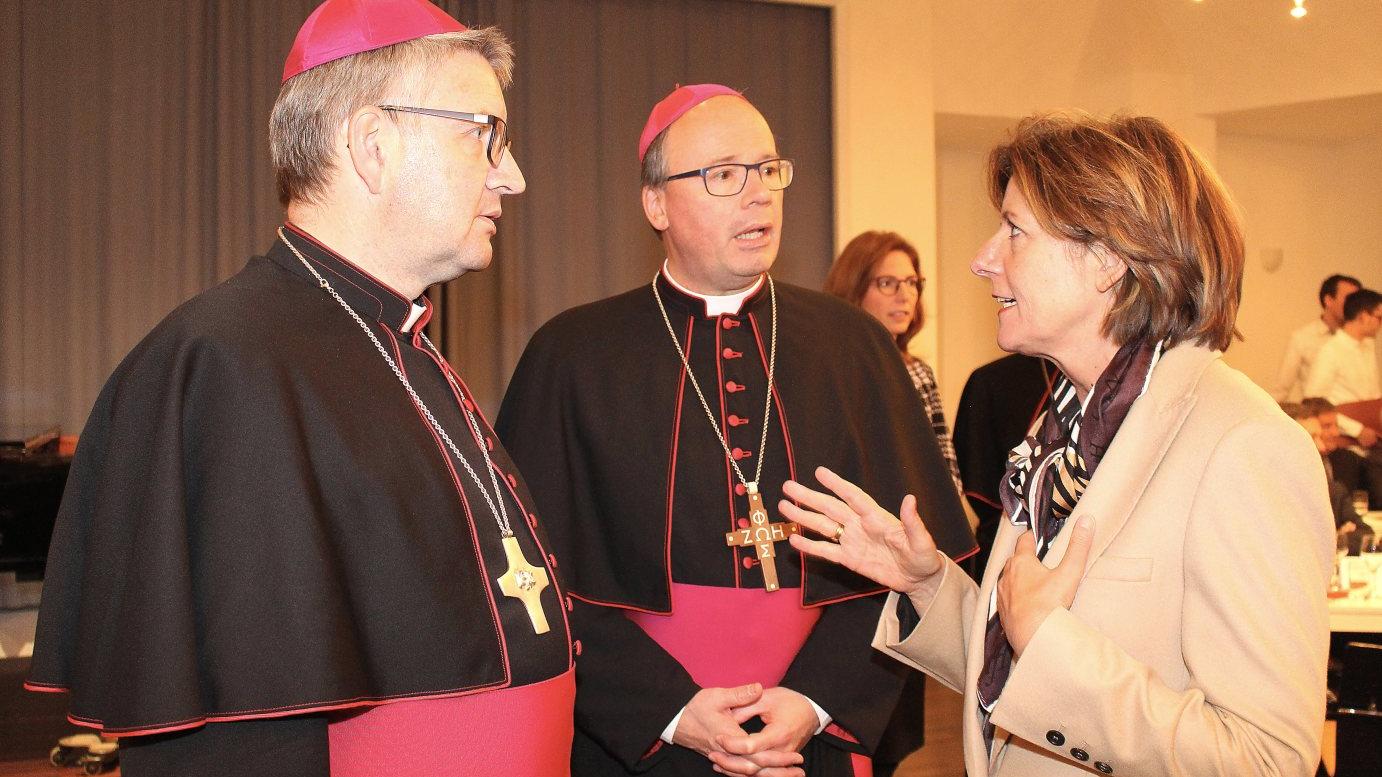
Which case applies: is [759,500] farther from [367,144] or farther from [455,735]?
[367,144]

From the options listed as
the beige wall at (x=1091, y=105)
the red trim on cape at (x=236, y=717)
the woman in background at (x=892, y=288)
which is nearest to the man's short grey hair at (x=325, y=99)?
the red trim on cape at (x=236, y=717)

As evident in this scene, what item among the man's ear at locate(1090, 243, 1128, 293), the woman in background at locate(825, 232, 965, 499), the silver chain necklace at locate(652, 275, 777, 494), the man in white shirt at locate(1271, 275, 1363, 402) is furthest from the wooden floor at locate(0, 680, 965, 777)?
the man in white shirt at locate(1271, 275, 1363, 402)

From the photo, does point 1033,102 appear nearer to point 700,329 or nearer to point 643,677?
point 700,329

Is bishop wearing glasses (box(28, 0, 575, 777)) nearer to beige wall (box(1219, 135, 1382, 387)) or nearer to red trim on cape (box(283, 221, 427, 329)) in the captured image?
red trim on cape (box(283, 221, 427, 329))

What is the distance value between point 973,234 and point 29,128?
6.96 m

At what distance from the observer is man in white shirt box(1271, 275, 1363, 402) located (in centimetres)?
903

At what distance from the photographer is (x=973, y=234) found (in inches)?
397

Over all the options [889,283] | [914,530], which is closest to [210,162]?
[889,283]

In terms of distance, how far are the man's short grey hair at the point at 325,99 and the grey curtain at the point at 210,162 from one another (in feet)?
14.3

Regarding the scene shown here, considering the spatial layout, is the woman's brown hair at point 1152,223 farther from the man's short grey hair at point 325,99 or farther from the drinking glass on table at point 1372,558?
the drinking glass on table at point 1372,558

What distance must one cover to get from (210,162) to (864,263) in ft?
13.0

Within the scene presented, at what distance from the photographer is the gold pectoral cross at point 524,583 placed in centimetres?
175

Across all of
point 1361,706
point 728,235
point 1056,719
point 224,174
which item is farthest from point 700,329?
point 224,174

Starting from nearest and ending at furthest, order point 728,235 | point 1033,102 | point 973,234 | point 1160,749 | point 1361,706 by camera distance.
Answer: point 1160,749, point 728,235, point 1361,706, point 1033,102, point 973,234
